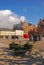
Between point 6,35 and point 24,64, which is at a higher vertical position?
point 6,35

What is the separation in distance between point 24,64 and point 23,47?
451 inches

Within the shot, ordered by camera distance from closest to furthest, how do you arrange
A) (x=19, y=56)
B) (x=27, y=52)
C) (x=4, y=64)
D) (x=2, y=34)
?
(x=4, y=64) < (x=19, y=56) < (x=27, y=52) < (x=2, y=34)

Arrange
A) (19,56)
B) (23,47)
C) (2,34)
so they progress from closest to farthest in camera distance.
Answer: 1. (19,56)
2. (23,47)
3. (2,34)

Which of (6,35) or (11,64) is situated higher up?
(6,35)

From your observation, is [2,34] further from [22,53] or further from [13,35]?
[22,53]

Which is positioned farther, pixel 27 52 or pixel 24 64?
pixel 27 52

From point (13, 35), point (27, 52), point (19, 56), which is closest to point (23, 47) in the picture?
point (27, 52)

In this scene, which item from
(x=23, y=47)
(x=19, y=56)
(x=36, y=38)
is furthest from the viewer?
(x=36, y=38)

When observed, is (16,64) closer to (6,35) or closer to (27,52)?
(27,52)

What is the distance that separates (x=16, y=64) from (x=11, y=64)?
60 centimetres

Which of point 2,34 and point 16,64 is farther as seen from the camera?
point 2,34

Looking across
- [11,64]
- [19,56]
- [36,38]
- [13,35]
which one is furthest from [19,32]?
[11,64]

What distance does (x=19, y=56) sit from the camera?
2897 centimetres

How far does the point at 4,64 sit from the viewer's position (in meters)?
22.5
